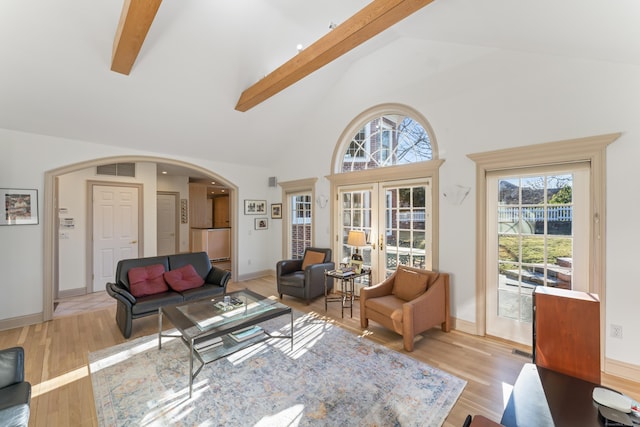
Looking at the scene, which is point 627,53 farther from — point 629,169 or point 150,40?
point 150,40

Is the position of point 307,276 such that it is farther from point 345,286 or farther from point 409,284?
point 409,284

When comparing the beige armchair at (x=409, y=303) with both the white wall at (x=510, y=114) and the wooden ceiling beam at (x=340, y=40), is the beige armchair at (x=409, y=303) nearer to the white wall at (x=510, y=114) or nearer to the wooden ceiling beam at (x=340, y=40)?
the white wall at (x=510, y=114)

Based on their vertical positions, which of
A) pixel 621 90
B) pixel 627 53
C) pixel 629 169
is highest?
pixel 627 53

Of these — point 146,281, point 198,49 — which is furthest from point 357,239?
point 198,49

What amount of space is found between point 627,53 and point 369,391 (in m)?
3.46

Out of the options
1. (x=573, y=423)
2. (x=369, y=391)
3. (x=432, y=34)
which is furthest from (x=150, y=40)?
(x=573, y=423)

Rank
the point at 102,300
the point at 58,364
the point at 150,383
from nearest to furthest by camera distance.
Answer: the point at 150,383, the point at 58,364, the point at 102,300

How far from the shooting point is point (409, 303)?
2.92 meters

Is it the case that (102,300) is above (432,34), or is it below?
below

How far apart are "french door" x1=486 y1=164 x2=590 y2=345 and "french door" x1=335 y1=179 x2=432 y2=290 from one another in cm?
79

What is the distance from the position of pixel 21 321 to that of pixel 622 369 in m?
6.70

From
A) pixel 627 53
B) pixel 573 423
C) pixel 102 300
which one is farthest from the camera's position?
pixel 102 300

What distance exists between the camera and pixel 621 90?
93.6 inches

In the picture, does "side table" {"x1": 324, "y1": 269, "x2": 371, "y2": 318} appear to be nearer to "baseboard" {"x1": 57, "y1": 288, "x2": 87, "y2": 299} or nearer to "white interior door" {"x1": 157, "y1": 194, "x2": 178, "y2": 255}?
"baseboard" {"x1": 57, "y1": 288, "x2": 87, "y2": 299}
